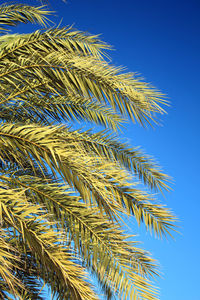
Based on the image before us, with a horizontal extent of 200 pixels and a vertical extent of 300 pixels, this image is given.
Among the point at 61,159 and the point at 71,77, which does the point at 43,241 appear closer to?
the point at 61,159

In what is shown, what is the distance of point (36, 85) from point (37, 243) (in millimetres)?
2637

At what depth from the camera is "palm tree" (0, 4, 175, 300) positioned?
467 centimetres

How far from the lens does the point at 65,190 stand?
19.0ft

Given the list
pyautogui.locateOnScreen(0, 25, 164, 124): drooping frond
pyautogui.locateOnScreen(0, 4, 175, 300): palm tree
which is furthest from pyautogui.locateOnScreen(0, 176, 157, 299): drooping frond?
pyautogui.locateOnScreen(0, 25, 164, 124): drooping frond

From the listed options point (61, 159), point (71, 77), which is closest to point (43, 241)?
point (61, 159)

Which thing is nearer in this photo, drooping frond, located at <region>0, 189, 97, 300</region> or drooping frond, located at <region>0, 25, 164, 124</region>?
drooping frond, located at <region>0, 189, 97, 300</region>

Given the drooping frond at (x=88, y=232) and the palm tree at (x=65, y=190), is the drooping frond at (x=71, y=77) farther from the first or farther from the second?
the drooping frond at (x=88, y=232)

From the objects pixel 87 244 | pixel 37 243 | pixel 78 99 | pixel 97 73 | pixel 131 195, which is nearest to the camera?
pixel 37 243

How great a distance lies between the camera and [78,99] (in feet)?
26.2

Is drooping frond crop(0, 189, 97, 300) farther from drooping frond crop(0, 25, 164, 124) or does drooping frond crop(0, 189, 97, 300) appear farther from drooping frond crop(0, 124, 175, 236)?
drooping frond crop(0, 25, 164, 124)

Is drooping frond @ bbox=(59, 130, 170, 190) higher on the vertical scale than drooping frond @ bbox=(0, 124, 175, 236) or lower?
higher

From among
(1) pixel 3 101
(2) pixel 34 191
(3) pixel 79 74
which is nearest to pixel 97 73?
(3) pixel 79 74

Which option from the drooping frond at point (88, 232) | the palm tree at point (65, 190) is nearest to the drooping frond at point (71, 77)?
the palm tree at point (65, 190)

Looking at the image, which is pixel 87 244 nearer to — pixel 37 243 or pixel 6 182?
pixel 37 243
